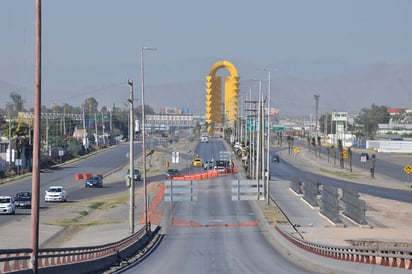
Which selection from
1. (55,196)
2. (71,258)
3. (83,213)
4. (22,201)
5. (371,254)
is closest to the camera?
(71,258)

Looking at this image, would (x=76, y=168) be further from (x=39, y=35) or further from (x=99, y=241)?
(x=39, y=35)

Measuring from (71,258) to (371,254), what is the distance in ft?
30.2

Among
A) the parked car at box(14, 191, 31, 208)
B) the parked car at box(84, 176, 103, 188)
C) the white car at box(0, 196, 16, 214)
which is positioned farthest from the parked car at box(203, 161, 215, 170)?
the white car at box(0, 196, 16, 214)

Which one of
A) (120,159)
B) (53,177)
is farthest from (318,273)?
(120,159)

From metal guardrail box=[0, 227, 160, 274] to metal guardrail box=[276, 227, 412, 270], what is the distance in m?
7.50

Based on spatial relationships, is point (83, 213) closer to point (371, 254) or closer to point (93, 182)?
point (93, 182)

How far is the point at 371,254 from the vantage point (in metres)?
31.5

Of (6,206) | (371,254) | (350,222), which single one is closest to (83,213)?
(6,206)

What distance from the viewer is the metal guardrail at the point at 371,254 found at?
28278 mm

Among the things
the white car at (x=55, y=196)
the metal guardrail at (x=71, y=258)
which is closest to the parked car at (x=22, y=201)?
the white car at (x=55, y=196)

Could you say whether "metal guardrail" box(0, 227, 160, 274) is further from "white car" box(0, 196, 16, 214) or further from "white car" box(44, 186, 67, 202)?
"white car" box(44, 186, 67, 202)

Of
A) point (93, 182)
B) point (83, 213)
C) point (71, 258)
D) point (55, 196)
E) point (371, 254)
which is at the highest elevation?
point (371, 254)

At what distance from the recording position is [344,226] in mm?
57750

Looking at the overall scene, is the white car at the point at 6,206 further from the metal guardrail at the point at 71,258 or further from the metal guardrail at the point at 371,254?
the metal guardrail at the point at 371,254
